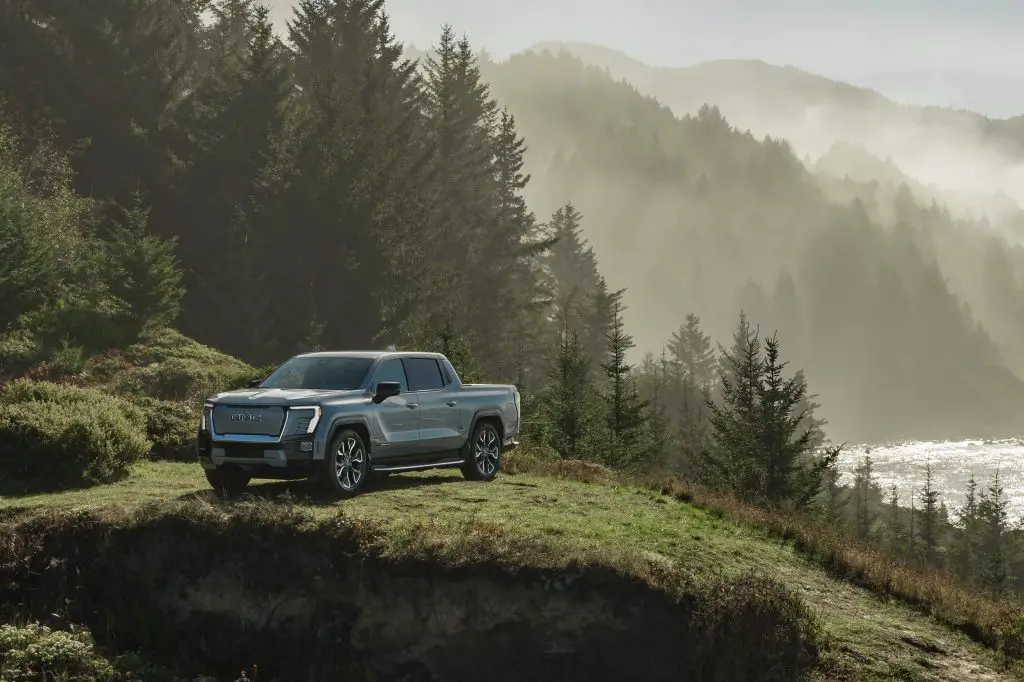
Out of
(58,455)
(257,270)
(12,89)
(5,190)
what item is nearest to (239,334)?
(257,270)

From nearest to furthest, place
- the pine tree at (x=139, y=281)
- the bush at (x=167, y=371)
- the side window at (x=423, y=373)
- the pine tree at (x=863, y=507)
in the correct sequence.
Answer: the side window at (x=423, y=373), the bush at (x=167, y=371), the pine tree at (x=139, y=281), the pine tree at (x=863, y=507)

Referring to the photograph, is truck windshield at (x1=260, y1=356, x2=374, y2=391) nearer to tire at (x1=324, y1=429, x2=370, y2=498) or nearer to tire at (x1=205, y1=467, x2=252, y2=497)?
tire at (x1=324, y1=429, x2=370, y2=498)

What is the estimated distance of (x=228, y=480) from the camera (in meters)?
13.5

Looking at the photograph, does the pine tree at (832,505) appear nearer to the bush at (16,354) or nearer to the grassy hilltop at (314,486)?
the grassy hilltop at (314,486)

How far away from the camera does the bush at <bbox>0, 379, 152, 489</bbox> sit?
14.3 metres

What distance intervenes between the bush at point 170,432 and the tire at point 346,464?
6.47 meters

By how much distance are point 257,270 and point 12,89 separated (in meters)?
14.5

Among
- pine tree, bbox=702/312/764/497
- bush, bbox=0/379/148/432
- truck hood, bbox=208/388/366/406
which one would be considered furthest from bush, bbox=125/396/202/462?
pine tree, bbox=702/312/764/497

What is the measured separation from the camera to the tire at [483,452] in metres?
15.7

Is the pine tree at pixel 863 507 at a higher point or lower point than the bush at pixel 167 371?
lower

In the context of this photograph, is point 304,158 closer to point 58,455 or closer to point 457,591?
point 58,455

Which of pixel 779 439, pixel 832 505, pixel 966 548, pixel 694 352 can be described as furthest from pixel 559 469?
pixel 694 352

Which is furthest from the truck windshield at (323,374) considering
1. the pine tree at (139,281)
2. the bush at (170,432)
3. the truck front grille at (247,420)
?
the pine tree at (139,281)

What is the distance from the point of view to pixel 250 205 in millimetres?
44188
